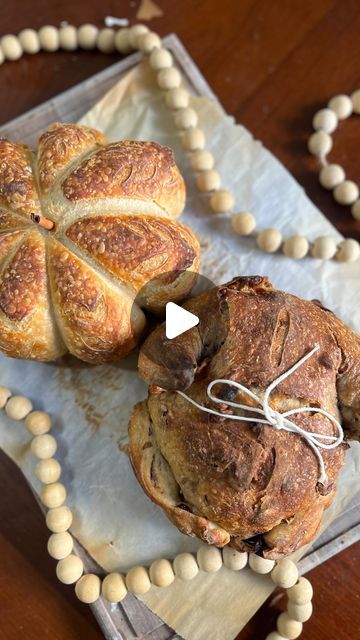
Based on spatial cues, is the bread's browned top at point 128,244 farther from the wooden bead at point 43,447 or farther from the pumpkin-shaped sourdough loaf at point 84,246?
the wooden bead at point 43,447

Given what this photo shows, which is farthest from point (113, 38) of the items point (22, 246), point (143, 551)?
point (143, 551)

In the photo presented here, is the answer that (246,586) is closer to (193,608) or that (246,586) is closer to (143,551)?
(193,608)

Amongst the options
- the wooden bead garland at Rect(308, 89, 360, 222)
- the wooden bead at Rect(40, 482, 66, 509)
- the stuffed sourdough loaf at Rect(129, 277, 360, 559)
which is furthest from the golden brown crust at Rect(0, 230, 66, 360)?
the wooden bead garland at Rect(308, 89, 360, 222)

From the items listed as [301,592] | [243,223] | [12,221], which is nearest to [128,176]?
[12,221]

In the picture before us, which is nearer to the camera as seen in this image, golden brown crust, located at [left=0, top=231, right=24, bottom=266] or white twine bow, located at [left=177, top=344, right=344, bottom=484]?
white twine bow, located at [left=177, top=344, right=344, bottom=484]

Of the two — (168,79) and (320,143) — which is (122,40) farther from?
(320,143)

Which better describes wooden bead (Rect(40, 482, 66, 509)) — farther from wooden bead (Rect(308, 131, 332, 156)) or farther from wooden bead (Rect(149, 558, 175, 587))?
wooden bead (Rect(308, 131, 332, 156))
